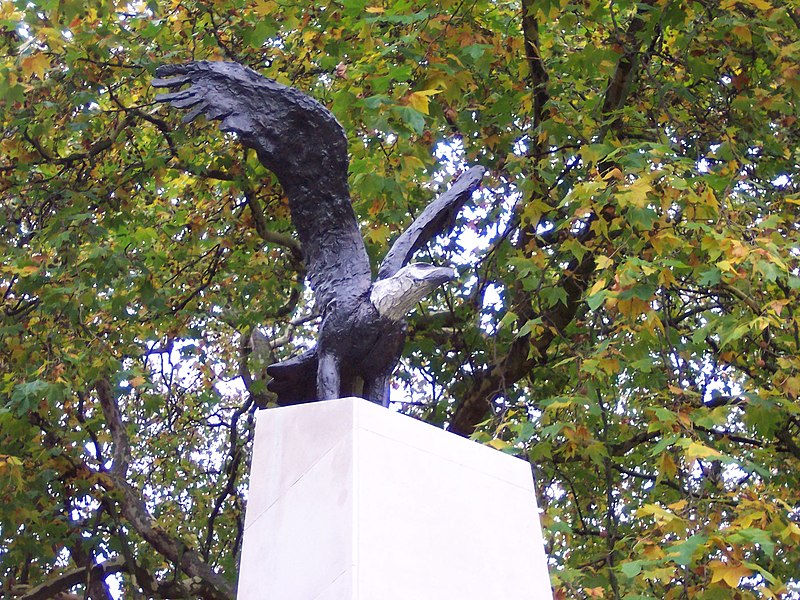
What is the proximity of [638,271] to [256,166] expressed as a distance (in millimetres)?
3512

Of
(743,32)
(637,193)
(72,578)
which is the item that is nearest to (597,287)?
(637,193)

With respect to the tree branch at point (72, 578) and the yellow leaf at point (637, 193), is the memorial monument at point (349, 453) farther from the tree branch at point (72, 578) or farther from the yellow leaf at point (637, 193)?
the tree branch at point (72, 578)

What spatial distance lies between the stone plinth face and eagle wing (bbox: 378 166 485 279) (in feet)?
2.06

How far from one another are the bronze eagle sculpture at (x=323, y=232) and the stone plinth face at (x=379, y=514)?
26 cm

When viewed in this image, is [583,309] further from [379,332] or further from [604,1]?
[379,332]

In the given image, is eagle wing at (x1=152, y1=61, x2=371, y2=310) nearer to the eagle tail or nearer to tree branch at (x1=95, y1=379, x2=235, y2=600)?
the eagle tail

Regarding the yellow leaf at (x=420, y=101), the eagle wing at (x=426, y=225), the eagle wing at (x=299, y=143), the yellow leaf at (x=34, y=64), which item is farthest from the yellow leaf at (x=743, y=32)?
the yellow leaf at (x=34, y=64)

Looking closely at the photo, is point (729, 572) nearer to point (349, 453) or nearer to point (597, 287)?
point (597, 287)

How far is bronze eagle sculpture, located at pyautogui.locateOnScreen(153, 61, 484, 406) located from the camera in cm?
347

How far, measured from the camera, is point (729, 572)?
3951 mm

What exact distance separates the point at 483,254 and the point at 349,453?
14.4 feet

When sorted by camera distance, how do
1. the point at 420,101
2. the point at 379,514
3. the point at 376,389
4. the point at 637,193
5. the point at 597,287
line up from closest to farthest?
the point at 379,514 → the point at 376,389 → the point at 597,287 → the point at 637,193 → the point at 420,101

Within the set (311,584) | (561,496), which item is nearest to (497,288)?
(561,496)

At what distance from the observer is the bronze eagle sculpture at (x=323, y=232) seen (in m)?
3.47
